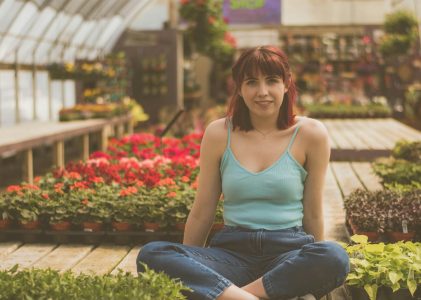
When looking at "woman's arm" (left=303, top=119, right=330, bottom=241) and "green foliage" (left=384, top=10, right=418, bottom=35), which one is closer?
"woman's arm" (left=303, top=119, right=330, bottom=241)

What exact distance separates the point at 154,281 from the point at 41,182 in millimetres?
2992

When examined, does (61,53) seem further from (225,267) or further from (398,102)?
(225,267)

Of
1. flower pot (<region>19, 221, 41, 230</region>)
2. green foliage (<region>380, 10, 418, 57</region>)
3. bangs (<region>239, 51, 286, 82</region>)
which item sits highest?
Result: green foliage (<region>380, 10, 418, 57</region>)

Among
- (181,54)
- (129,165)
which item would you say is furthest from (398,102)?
(129,165)

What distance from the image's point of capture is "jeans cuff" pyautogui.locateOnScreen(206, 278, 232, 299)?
258cm

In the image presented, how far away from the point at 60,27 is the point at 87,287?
13.0m

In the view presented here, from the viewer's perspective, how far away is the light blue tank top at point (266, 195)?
2.83 meters

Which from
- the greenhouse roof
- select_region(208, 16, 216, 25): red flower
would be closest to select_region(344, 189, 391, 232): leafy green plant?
the greenhouse roof

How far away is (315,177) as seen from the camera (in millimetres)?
2932

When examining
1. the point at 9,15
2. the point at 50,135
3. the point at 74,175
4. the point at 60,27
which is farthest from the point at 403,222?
the point at 60,27

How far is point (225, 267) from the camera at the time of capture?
110 inches

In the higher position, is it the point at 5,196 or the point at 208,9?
the point at 208,9

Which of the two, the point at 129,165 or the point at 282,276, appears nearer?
the point at 282,276

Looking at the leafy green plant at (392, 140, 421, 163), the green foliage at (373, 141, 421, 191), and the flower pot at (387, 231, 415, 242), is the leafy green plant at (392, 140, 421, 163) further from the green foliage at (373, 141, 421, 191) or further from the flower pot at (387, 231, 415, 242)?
the flower pot at (387, 231, 415, 242)
